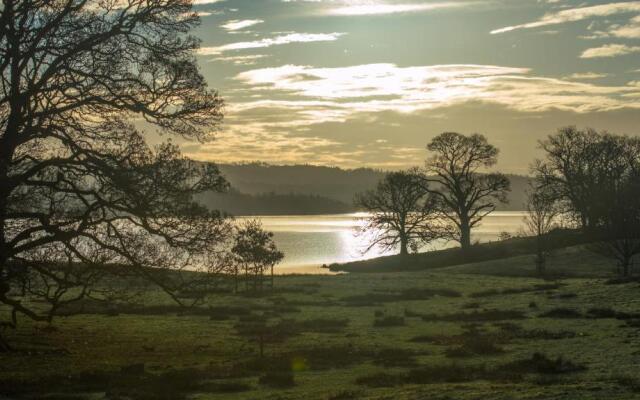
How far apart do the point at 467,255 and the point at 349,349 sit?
61522 mm

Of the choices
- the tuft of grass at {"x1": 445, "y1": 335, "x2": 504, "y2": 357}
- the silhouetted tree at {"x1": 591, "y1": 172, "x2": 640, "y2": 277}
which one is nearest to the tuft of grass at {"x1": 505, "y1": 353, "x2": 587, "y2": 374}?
the tuft of grass at {"x1": 445, "y1": 335, "x2": 504, "y2": 357}

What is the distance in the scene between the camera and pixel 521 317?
34531mm

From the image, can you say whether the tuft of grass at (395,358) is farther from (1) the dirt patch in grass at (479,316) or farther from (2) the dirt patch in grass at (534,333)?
(1) the dirt patch in grass at (479,316)

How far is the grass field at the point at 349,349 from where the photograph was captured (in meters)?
17.7

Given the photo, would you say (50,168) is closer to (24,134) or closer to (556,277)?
(24,134)

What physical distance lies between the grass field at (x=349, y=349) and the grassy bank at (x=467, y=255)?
35312 mm

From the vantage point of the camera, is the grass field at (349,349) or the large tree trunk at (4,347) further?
the large tree trunk at (4,347)

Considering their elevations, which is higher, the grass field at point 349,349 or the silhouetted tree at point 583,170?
the silhouetted tree at point 583,170

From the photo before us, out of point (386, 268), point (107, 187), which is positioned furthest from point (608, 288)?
point (386, 268)

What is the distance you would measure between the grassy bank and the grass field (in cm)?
3531

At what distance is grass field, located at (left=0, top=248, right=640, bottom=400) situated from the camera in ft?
58.2

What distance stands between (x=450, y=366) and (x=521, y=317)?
15075 mm

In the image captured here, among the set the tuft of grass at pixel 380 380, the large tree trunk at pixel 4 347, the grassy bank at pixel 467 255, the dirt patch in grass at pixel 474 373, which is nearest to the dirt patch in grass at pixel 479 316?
the dirt patch in grass at pixel 474 373

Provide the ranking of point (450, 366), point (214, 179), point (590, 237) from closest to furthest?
point (450, 366) < point (214, 179) < point (590, 237)
